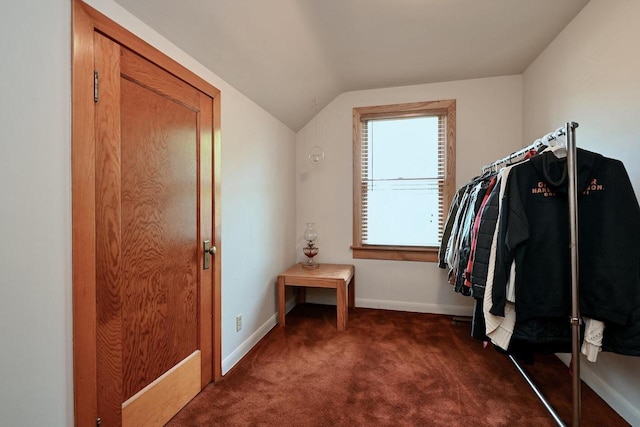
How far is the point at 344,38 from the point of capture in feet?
7.62

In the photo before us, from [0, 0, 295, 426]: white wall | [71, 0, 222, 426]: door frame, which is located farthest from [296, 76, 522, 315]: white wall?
[71, 0, 222, 426]: door frame

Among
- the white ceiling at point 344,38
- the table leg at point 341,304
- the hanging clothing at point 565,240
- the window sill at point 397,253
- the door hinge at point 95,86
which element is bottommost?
the table leg at point 341,304

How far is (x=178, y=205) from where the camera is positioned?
171cm

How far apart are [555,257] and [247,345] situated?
218cm

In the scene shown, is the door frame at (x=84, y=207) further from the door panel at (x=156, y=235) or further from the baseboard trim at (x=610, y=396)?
the baseboard trim at (x=610, y=396)

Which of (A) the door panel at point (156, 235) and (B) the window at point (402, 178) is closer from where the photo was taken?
(A) the door panel at point (156, 235)

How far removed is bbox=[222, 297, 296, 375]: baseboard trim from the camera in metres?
2.15

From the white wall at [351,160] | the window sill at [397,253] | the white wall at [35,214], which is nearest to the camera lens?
the white wall at [35,214]

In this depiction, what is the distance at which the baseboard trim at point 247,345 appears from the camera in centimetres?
215

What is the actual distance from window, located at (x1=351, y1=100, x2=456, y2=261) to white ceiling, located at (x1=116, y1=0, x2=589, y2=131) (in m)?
0.47

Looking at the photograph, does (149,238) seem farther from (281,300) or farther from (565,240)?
(565,240)

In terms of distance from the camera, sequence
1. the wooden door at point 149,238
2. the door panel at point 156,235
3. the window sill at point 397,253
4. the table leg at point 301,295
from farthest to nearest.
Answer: the table leg at point 301,295 < the window sill at point 397,253 < the door panel at point 156,235 < the wooden door at point 149,238

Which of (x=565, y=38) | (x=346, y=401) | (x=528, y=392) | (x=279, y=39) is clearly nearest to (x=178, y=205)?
(x=279, y=39)

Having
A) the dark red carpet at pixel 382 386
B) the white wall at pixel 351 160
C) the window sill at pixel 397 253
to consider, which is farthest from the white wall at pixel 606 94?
the window sill at pixel 397 253
